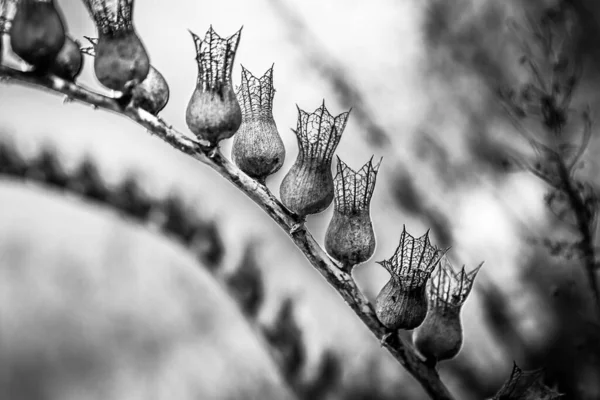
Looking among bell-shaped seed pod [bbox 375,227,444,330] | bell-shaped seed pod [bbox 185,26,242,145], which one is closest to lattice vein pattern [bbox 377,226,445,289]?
bell-shaped seed pod [bbox 375,227,444,330]

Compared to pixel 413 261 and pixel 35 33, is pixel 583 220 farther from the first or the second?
pixel 35 33

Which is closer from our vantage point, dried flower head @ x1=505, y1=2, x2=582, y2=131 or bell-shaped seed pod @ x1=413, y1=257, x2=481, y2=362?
bell-shaped seed pod @ x1=413, y1=257, x2=481, y2=362

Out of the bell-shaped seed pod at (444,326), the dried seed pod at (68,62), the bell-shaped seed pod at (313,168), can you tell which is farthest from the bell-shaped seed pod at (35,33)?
the bell-shaped seed pod at (444,326)

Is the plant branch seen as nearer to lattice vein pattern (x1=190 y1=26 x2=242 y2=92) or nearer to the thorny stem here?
the thorny stem

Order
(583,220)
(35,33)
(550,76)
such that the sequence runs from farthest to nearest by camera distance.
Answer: (550,76)
(583,220)
(35,33)

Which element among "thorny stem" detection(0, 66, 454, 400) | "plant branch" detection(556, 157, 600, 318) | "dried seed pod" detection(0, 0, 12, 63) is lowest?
"thorny stem" detection(0, 66, 454, 400)

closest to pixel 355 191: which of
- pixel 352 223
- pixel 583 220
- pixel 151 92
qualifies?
pixel 352 223

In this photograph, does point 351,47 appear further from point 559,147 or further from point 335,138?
point 335,138
